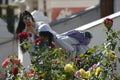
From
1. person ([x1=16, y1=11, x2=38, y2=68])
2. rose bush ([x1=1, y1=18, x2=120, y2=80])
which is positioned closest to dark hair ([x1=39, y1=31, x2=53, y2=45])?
person ([x1=16, y1=11, x2=38, y2=68])

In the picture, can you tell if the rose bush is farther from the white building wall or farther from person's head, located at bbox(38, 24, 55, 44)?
the white building wall

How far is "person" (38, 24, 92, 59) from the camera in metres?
7.15

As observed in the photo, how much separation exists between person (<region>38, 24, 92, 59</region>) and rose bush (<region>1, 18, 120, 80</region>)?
0.74m

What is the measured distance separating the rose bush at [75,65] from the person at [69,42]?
74 centimetres

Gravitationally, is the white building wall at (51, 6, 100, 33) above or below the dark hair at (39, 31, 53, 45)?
above

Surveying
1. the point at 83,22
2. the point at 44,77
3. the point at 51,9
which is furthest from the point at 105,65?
the point at 51,9

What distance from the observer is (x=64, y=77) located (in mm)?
5457

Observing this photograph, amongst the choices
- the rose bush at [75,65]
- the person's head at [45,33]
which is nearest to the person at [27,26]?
the person's head at [45,33]

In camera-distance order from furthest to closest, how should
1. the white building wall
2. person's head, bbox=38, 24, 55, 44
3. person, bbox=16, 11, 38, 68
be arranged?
the white building wall → person, bbox=16, 11, 38, 68 → person's head, bbox=38, 24, 55, 44

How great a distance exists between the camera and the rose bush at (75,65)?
5.34m

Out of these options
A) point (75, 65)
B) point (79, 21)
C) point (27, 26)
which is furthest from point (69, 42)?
point (79, 21)

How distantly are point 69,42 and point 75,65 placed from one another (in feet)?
5.14

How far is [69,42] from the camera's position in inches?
289

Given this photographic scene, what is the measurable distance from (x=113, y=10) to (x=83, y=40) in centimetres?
586
